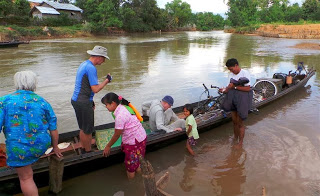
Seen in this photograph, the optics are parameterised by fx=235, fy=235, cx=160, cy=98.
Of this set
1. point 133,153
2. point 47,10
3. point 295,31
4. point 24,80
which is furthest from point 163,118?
point 295,31

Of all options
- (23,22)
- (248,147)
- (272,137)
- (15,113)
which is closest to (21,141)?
(15,113)

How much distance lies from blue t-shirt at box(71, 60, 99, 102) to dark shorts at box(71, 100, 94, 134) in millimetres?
74

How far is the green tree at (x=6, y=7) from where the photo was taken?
29766 millimetres

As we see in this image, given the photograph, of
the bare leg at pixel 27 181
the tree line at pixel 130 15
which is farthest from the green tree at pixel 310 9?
the bare leg at pixel 27 181

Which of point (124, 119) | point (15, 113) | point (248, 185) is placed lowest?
point (248, 185)

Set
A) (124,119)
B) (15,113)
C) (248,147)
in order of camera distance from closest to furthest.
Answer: (15,113), (124,119), (248,147)

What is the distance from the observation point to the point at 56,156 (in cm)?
297

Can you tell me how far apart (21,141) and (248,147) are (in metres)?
4.19

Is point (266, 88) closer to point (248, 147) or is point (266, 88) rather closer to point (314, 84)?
point (248, 147)

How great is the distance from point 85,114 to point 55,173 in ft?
2.95

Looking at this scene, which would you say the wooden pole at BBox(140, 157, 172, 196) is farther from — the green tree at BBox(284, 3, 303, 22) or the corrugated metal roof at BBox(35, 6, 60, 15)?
the green tree at BBox(284, 3, 303, 22)

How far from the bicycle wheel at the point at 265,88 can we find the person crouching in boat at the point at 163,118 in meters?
3.73

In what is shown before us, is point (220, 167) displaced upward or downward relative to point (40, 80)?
downward

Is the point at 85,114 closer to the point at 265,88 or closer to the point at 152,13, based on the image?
the point at 265,88
